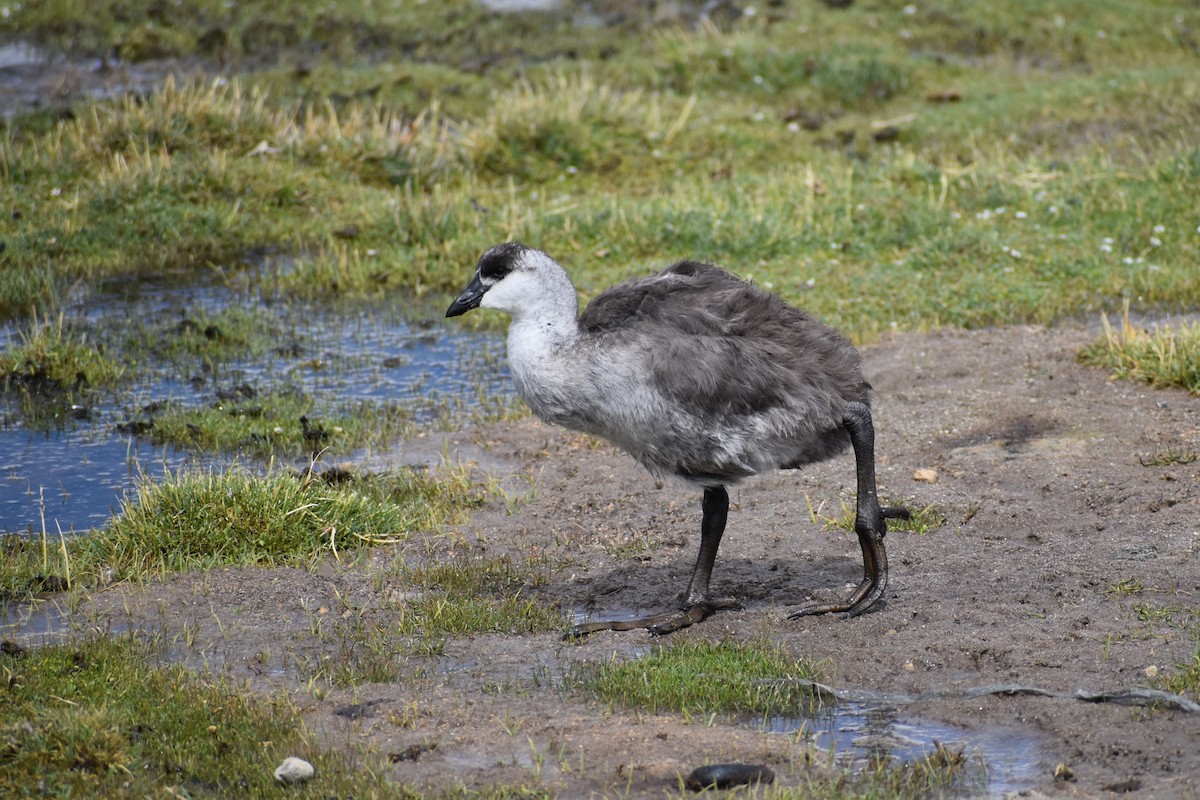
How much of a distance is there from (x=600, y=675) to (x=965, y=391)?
450 centimetres

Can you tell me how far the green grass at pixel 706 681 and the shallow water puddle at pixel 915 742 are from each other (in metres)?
0.12

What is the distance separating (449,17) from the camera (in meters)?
21.8

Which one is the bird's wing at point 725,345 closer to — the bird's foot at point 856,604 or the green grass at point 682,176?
the bird's foot at point 856,604

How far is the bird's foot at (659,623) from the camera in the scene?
651 cm

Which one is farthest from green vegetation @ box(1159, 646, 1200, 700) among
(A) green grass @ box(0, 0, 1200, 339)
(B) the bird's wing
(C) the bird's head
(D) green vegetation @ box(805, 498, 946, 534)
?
(A) green grass @ box(0, 0, 1200, 339)

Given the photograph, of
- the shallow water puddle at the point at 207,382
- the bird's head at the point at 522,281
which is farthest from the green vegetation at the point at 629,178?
the bird's head at the point at 522,281

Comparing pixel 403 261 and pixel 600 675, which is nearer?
pixel 600 675

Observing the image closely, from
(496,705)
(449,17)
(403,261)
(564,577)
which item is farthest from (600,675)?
(449,17)

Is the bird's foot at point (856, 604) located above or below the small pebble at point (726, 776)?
below

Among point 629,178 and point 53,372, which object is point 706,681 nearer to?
point 53,372

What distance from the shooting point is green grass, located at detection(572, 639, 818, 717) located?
5.64 meters

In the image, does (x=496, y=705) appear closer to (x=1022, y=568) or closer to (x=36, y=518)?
(x=1022, y=568)

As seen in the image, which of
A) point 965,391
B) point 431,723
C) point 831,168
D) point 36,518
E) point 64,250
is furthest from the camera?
point 831,168

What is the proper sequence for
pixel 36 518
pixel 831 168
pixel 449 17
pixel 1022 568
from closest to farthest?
pixel 1022 568, pixel 36 518, pixel 831 168, pixel 449 17
